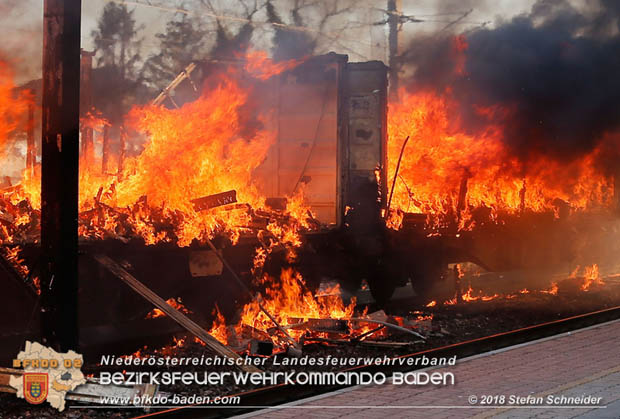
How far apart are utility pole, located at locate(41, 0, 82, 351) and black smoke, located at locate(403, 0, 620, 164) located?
33.3ft

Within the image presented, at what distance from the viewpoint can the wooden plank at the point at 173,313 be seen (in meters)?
7.36

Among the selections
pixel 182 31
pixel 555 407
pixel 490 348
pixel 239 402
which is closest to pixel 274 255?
pixel 490 348

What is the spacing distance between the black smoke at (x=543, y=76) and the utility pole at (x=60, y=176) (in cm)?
1016

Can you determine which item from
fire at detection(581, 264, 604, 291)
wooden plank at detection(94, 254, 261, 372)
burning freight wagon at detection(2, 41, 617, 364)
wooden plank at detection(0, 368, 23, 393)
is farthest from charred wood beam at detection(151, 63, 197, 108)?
fire at detection(581, 264, 604, 291)

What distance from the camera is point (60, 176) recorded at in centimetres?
654

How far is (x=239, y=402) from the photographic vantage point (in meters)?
5.95

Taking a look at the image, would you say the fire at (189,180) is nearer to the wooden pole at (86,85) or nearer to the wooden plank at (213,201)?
the wooden plank at (213,201)

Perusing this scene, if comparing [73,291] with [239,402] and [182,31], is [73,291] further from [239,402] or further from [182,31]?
[182,31]

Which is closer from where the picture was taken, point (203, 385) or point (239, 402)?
point (239, 402)

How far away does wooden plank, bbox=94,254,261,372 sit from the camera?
7363 mm

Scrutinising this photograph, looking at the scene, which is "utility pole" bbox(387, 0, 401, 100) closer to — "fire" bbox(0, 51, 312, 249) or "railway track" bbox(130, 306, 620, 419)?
"fire" bbox(0, 51, 312, 249)

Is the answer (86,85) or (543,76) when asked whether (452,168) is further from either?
(86,85)

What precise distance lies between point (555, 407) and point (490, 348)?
289 cm

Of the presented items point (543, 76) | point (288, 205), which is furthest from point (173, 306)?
point (543, 76)
